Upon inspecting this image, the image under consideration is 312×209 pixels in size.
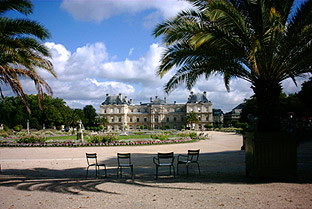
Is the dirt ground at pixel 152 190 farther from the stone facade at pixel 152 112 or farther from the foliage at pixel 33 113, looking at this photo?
the stone facade at pixel 152 112

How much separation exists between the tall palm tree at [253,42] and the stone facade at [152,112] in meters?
73.2

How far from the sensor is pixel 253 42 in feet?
19.3

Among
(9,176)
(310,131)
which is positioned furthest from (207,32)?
(310,131)

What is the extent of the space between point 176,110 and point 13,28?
7772 centimetres

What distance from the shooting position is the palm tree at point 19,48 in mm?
6855

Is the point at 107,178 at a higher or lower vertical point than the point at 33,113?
lower

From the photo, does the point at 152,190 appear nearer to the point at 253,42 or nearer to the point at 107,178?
the point at 107,178

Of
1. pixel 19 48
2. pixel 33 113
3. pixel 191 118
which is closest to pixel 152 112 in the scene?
pixel 191 118

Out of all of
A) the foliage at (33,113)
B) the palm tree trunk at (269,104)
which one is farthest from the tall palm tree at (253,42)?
the foliage at (33,113)

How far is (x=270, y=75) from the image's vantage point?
6.53m

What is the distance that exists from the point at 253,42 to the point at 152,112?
253 feet

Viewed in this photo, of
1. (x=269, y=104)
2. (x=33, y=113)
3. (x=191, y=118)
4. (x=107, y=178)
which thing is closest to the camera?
(x=269, y=104)

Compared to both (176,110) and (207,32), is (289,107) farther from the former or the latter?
(176,110)

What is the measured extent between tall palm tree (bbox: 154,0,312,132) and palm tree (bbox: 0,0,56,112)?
3.50 meters
